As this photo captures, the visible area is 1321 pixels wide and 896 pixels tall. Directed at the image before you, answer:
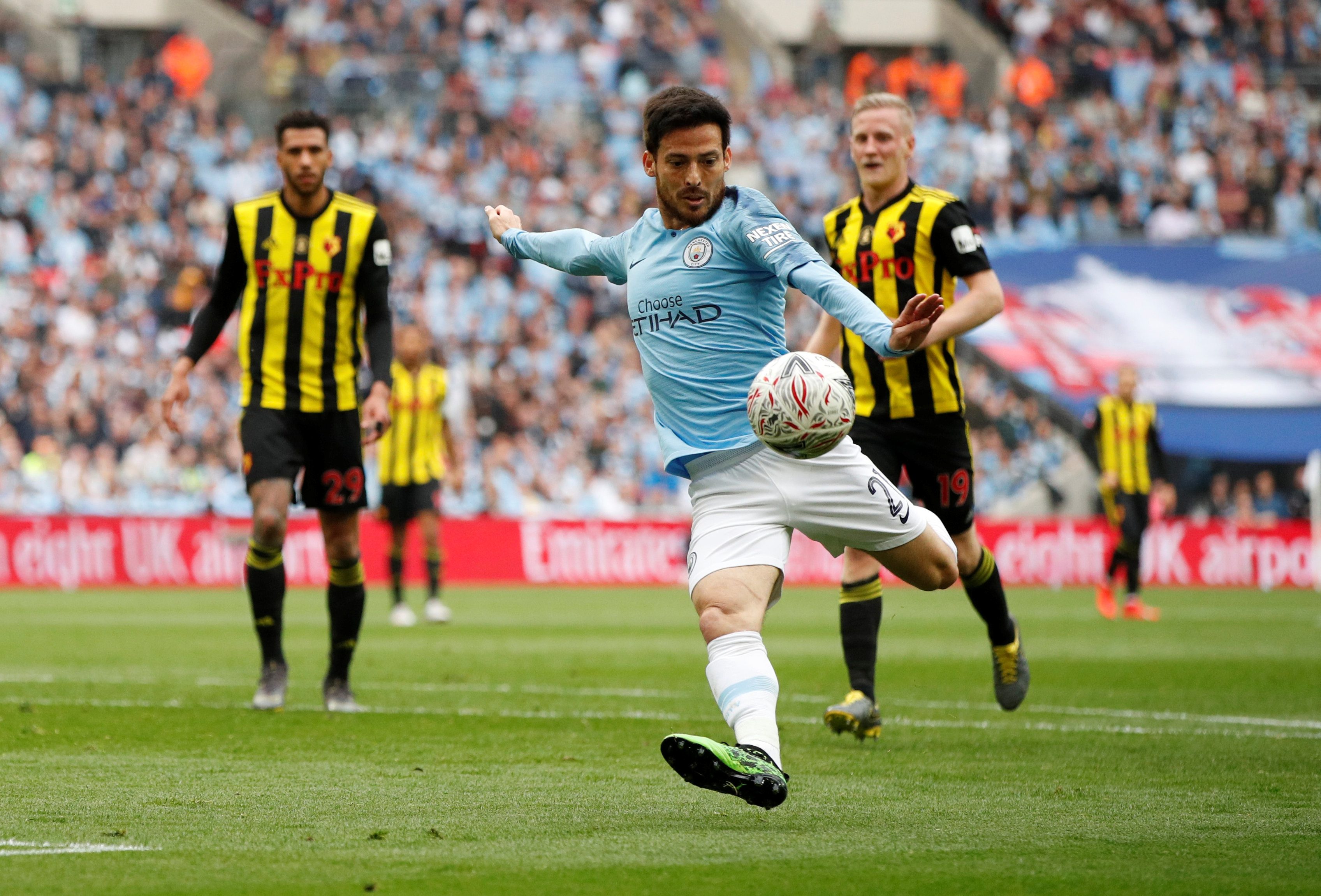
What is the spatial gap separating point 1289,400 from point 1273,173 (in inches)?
254

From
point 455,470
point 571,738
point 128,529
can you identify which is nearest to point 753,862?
point 571,738

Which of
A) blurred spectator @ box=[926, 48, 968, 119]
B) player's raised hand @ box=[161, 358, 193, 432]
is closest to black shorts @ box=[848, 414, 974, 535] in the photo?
player's raised hand @ box=[161, 358, 193, 432]

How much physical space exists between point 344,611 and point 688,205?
3.59 meters

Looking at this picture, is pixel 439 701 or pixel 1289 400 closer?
pixel 439 701

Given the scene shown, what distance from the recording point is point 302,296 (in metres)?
8.24

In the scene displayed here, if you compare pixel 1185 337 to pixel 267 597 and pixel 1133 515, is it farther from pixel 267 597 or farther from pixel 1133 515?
pixel 267 597

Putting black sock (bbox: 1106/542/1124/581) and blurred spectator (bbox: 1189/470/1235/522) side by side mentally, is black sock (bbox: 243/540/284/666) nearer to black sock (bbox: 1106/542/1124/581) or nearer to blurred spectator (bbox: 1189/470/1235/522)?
black sock (bbox: 1106/542/1124/581)

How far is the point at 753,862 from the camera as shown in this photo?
14.7 ft

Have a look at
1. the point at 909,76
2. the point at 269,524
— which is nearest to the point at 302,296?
the point at 269,524

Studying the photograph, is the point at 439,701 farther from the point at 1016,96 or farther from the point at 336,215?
the point at 1016,96

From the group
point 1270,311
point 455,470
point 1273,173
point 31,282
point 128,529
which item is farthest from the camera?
point 1273,173

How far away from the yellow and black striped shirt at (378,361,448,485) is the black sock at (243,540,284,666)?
26.2ft

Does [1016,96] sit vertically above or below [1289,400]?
above

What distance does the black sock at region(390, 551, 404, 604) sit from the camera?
16.1m
